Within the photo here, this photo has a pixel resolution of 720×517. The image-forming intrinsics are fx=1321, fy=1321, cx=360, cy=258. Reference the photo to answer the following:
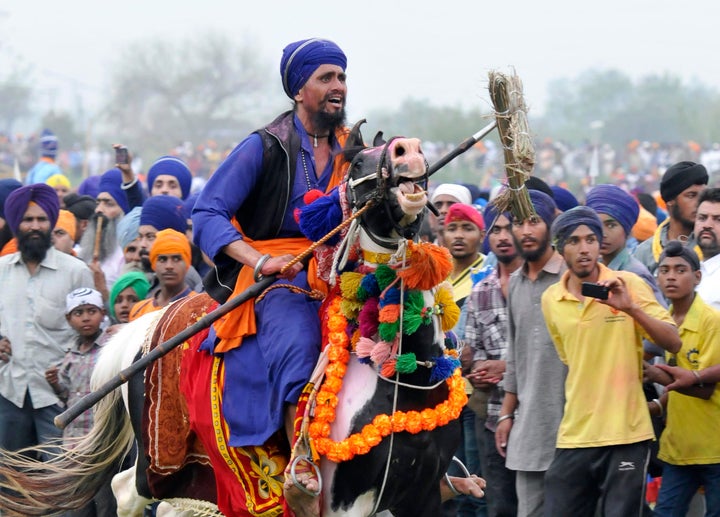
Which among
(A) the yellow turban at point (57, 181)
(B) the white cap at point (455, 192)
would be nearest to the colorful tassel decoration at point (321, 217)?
(B) the white cap at point (455, 192)

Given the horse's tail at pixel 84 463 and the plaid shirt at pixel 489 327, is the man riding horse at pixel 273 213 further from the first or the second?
the plaid shirt at pixel 489 327

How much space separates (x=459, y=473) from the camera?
9.16 metres

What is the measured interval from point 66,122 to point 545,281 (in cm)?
5900

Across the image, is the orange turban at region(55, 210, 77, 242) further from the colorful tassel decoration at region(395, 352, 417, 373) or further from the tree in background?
the tree in background

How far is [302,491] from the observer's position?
246 inches

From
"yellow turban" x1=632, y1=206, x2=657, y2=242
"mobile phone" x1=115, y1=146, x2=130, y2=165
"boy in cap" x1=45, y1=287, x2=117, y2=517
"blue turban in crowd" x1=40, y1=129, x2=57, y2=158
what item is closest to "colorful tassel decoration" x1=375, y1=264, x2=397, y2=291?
"boy in cap" x1=45, y1=287, x2=117, y2=517

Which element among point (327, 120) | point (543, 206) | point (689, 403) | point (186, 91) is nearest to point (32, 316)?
point (543, 206)

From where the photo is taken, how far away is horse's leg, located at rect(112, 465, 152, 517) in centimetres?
848

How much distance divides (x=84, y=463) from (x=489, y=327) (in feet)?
9.17

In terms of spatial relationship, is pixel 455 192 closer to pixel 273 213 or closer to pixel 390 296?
pixel 273 213

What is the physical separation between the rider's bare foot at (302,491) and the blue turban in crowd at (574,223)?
7.46 ft

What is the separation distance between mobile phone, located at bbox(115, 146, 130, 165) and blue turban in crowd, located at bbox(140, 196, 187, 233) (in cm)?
144

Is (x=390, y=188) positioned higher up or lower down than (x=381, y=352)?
higher up

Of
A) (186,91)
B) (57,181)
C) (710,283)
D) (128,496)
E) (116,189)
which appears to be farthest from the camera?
(186,91)
